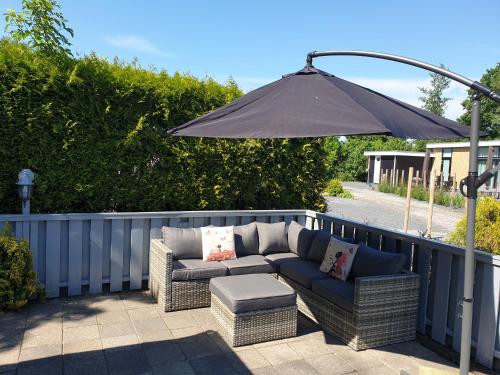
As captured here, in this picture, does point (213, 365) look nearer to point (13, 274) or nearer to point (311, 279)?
point (311, 279)

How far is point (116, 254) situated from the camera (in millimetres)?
4742

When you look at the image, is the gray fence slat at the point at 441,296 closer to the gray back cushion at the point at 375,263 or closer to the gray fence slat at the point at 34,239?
the gray back cushion at the point at 375,263

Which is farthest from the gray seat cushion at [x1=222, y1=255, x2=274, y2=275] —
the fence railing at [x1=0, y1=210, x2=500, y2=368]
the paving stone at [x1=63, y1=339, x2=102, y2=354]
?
the paving stone at [x1=63, y1=339, x2=102, y2=354]

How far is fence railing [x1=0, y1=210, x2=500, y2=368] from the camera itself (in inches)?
128

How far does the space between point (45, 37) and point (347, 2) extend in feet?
14.2

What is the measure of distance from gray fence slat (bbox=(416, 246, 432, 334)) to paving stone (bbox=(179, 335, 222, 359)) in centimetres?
201

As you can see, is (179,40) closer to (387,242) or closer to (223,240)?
(223,240)

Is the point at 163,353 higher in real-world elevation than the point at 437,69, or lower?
lower

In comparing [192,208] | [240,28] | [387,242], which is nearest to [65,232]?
[192,208]

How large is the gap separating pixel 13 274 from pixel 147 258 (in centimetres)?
147

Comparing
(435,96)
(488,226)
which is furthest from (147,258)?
→ (435,96)

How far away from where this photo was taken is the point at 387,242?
436 cm

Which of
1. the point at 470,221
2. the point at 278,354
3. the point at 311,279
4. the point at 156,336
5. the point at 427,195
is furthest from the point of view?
the point at 427,195

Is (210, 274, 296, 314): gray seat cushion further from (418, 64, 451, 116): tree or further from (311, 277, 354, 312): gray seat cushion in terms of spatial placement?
(418, 64, 451, 116): tree
